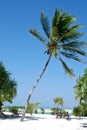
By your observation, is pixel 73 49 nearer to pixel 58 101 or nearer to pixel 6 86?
pixel 6 86

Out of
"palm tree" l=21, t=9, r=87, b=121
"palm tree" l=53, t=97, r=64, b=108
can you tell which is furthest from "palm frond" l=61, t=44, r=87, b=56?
"palm tree" l=53, t=97, r=64, b=108

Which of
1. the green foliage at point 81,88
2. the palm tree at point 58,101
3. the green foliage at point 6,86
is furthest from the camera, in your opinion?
the palm tree at point 58,101

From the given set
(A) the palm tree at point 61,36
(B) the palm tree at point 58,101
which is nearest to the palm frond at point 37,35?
(A) the palm tree at point 61,36

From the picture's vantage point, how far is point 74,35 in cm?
3247

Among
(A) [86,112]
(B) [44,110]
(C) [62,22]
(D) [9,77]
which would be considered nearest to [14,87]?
(D) [9,77]

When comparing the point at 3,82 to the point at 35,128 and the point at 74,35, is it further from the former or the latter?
the point at 35,128

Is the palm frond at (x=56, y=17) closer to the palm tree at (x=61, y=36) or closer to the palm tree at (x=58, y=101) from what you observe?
the palm tree at (x=61, y=36)

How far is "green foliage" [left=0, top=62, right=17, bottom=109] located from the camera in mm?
36875

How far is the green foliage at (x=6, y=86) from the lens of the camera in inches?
1452

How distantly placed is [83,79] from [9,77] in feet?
32.8

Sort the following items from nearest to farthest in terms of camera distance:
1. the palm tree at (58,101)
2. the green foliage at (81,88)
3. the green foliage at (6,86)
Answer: the green foliage at (81,88)
the green foliage at (6,86)
the palm tree at (58,101)

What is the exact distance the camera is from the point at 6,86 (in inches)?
1468

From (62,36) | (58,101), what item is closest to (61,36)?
(62,36)

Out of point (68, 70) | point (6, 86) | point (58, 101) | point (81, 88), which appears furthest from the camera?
point (58, 101)
